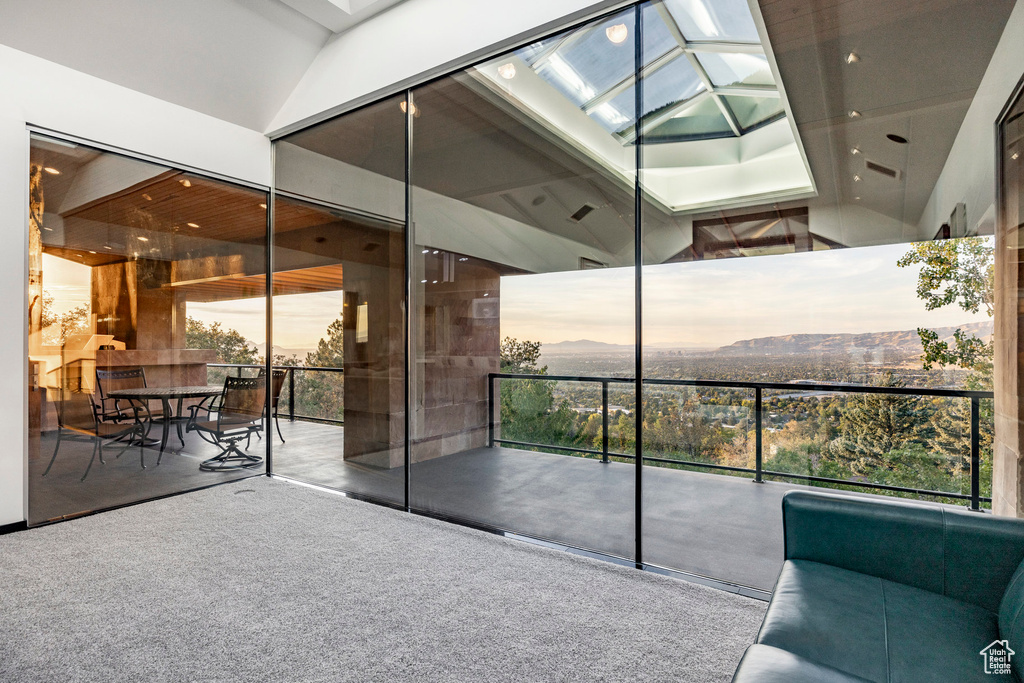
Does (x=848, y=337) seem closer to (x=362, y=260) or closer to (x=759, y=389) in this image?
(x=759, y=389)

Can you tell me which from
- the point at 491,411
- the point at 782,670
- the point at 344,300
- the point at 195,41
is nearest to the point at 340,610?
the point at 491,411

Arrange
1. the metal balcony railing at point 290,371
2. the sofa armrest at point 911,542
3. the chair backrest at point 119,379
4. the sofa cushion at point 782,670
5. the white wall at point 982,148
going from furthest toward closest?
the metal balcony railing at point 290,371 → the chair backrest at point 119,379 → the white wall at point 982,148 → the sofa armrest at point 911,542 → the sofa cushion at point 782,670

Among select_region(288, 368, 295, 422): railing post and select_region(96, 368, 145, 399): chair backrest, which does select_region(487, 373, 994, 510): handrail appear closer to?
select_region(288, 368, 295, 422): railing post

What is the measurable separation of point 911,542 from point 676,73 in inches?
89.8

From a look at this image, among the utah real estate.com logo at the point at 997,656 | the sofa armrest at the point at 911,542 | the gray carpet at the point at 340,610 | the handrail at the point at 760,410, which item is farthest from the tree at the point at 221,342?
the utah real estate.com logo at the point at 997,656

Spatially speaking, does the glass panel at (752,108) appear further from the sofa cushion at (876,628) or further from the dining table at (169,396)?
the dining table at (169,396)

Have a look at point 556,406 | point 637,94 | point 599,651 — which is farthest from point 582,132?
point 599,651

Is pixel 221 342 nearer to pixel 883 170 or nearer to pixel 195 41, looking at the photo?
pixel 195 41

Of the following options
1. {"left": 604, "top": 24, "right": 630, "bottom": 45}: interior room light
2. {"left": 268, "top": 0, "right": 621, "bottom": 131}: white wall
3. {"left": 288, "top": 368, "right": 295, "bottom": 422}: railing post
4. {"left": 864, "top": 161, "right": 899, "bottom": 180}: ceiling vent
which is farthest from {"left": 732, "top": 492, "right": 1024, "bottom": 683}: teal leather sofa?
{"left": 288, "top": 368, "right": 295, "bottom": 422}: railing post

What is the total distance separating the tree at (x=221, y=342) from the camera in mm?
4359

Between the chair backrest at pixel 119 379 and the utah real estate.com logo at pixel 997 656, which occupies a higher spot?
the chair backrest at pixel 119 379

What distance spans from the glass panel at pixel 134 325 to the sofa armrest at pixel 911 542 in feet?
14.3

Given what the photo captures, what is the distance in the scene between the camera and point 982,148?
2.01m

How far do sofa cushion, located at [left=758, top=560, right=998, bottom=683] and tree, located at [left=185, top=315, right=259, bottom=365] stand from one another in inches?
174
